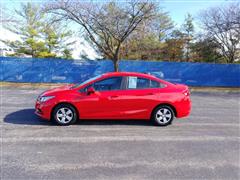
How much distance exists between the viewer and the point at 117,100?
6.43 meters

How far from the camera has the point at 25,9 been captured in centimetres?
2792

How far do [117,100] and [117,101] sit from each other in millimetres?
28

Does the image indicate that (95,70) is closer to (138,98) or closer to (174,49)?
(138,98)

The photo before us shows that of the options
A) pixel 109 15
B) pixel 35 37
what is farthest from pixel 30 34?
pixel 109 15

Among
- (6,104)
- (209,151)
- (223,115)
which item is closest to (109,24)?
(6,104)

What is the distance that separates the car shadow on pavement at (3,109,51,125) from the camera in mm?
6465

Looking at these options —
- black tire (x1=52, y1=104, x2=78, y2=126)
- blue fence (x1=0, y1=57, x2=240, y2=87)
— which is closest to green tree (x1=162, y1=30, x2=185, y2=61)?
blue fence (x1=0, y1=57, x2=240, y2=87)

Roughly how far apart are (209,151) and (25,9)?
94.6 ft

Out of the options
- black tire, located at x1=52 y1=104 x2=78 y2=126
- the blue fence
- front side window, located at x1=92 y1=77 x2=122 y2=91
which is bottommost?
black tire, located at x1=52 y1=104 x2=78 y2=126

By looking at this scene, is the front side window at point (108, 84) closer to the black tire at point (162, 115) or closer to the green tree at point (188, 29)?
the black tire at point (162, 115)

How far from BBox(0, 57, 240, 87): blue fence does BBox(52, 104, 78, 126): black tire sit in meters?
10.6

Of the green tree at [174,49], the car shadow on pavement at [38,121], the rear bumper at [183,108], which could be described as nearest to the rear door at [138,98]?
the car shadow on pavement at [38,121]

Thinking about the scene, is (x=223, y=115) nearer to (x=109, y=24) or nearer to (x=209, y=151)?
(x=209, y=151)

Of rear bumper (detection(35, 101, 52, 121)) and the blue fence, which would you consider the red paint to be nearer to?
rear bumper (detection(35, 101, 52, 121))
